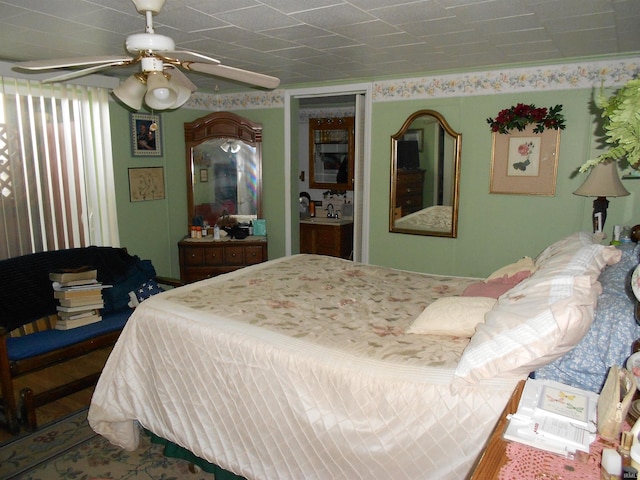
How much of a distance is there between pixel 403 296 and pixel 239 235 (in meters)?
2.76

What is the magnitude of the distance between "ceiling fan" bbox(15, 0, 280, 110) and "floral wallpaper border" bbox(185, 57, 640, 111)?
215 cm

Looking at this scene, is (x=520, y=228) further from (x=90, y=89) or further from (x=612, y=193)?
(x=90, y=89)

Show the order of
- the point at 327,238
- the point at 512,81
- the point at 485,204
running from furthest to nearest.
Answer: the point at 327,238 < the point at 485,204 < the point at 512,81

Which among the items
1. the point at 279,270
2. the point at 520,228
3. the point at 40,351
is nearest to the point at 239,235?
the point at 279,270

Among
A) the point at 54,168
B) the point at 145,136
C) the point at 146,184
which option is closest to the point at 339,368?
the point at 54,168

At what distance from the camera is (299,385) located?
1.99 meters

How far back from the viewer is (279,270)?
3379mm

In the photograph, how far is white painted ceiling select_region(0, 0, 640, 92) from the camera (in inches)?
92.2

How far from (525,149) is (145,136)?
11.7ft

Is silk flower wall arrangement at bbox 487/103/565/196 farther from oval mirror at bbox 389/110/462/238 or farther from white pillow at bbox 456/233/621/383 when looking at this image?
white pillow at bbox 456/233/621/383

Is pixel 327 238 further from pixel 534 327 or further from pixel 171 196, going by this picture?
pixel 534 327

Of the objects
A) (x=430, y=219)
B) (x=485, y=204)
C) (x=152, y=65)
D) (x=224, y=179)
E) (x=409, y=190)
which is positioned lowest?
(x=430, y=219)

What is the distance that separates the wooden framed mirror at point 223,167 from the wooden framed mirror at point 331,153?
4.77ft

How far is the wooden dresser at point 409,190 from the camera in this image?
444 cm
